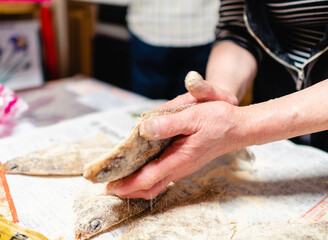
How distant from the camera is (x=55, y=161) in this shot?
0.97m

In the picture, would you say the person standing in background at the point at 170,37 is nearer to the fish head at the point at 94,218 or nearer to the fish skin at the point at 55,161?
the fish skin at the point at 55,161

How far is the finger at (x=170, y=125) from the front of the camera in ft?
2.17

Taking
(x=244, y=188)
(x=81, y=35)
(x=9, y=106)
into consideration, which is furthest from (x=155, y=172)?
(x=81, y=35)

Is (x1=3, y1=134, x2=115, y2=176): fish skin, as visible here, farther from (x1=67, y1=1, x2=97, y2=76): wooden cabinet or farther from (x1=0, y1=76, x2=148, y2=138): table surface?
(x1=67, y1=1, x2=97, y2=76): wooden cabinet

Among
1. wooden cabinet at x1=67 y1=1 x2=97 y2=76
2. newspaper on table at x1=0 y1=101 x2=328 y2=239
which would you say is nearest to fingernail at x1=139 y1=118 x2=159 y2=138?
newspaper on table at x1=0 y1=101 x2=328 y2=239

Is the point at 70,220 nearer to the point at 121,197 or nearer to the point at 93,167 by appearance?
the point at 121,197

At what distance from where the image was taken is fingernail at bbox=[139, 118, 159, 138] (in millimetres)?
657

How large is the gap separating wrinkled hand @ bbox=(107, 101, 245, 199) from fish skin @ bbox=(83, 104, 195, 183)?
0.03 metres

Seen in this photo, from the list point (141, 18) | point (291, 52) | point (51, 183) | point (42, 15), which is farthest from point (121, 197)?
point (42, 15)

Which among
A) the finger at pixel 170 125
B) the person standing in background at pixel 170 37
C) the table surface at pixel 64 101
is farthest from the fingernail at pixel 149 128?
the person standing in background at pixel 170 37

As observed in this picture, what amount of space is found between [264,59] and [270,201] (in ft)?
1.92

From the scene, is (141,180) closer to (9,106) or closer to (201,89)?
(201,89)

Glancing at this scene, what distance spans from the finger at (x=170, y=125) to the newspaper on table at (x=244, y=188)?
0.26m

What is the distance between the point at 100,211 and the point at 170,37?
1.07 metres
